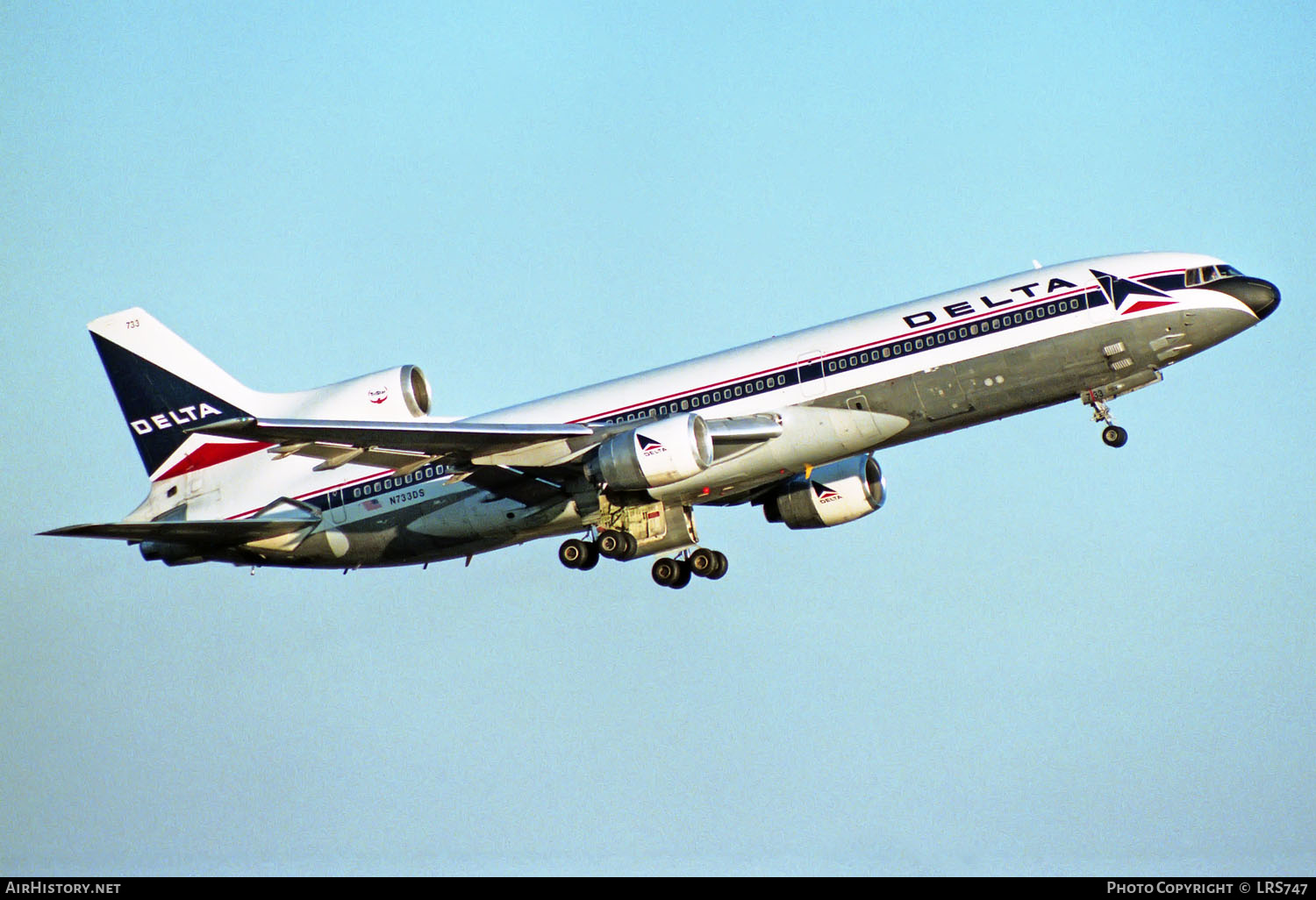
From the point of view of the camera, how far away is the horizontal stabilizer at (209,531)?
47094 mm

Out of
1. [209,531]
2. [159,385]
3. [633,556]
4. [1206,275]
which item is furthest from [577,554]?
[1206,275]

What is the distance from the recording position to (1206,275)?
43.0m

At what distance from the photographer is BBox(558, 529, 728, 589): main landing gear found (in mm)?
47906

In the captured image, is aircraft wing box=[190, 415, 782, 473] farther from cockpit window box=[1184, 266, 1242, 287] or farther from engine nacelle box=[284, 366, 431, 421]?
cockpit window box=[1184, 266, 1242, 287]

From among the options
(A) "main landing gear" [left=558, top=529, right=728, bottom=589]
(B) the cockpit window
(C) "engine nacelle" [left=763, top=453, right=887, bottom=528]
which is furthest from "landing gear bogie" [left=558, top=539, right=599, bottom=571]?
(B) the cockpit window

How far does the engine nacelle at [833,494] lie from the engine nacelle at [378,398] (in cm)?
1156

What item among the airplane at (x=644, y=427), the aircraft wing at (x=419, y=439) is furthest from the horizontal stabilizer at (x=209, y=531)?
the aircraft wing at (x=419, y=439)

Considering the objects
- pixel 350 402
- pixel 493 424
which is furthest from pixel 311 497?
pixel 493 424

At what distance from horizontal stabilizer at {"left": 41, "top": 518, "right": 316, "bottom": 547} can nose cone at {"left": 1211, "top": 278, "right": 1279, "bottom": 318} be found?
26.0m

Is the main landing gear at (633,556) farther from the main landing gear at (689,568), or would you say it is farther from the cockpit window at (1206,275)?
the cockpit window at (1206,275)

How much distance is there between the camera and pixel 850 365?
4397 cm
